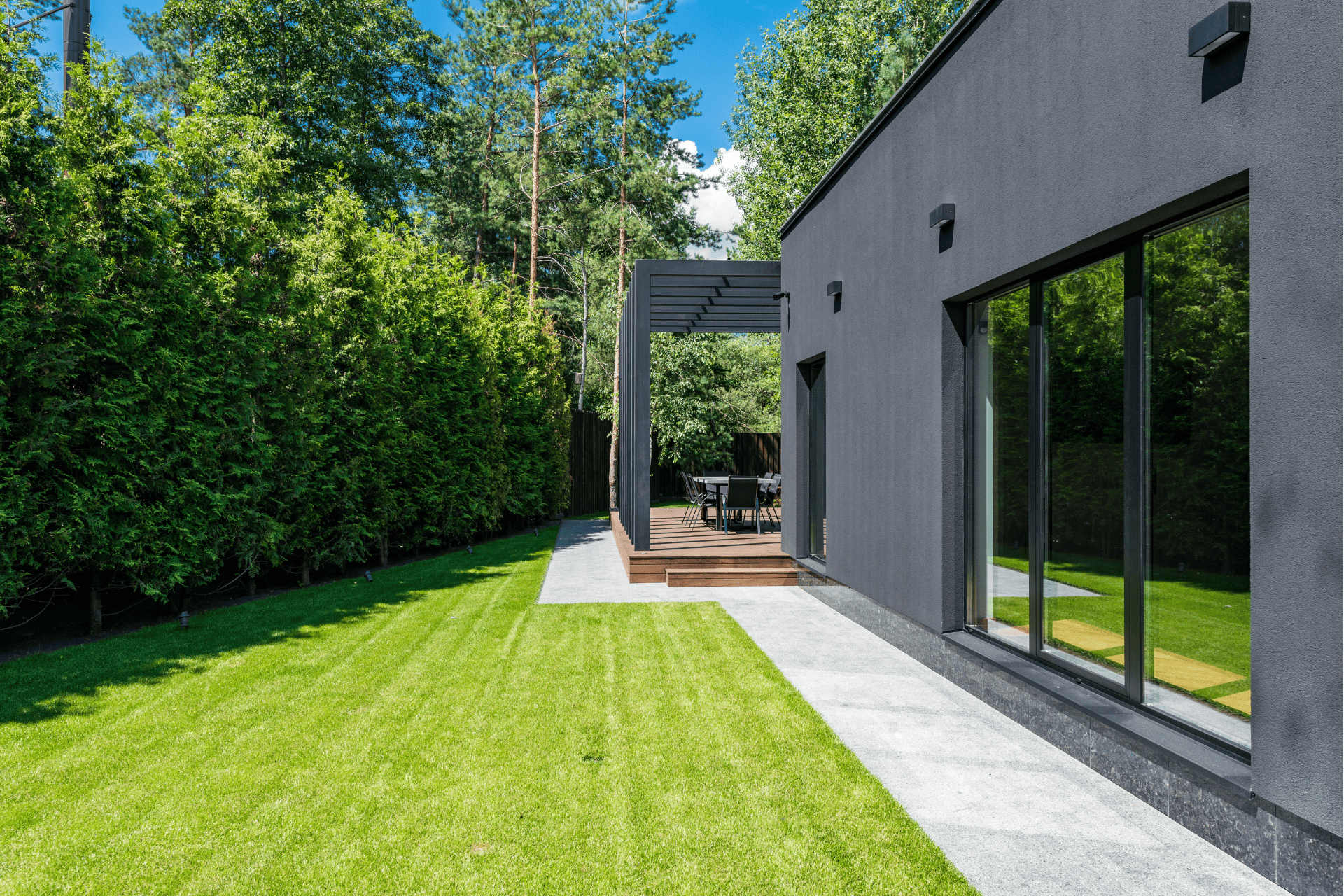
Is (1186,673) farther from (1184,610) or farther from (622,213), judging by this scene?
(622,213)

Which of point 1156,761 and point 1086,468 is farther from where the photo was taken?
point 1086,468

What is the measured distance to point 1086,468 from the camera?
3484mm

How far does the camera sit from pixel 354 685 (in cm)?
452

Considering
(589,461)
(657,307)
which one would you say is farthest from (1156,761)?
(589,461)

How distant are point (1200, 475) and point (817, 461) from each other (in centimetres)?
508

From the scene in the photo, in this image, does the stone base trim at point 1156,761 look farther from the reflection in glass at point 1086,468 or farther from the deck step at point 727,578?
the deck step at point 727,578

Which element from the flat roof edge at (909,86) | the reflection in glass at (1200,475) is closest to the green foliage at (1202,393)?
the reflection in glass at (1200,475)

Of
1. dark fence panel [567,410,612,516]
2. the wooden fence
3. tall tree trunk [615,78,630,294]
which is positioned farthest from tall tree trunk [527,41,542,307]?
the wooden fence

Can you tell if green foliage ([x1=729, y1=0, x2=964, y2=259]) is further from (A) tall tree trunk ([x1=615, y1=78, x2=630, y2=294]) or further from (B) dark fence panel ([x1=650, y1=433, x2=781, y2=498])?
(B) dark fence panel ([x1=650, y1=433, x2=781, y2=498])

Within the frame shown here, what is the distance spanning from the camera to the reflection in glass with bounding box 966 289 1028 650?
13.2 feet

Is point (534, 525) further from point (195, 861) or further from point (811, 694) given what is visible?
point (195, 861)

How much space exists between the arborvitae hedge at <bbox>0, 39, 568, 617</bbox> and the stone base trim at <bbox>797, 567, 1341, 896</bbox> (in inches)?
244

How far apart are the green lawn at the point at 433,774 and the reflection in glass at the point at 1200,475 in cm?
133

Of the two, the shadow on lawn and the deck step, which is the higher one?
the deck step
